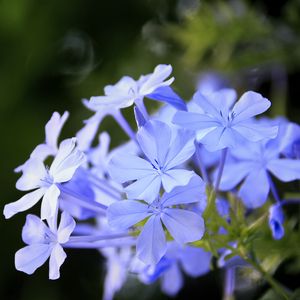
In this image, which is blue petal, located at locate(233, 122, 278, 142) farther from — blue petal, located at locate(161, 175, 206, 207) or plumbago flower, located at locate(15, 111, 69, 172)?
plumbago flower, located at locate(15, 111, 69, 172)

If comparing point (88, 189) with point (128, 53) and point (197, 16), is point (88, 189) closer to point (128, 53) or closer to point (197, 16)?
point (197, 16)

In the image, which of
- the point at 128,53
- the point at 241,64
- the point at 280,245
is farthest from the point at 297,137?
the point at 128,53

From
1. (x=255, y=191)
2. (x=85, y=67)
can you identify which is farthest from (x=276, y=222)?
(x=85, y=67)

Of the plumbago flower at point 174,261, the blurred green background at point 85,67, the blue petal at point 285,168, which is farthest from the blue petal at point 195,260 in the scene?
the blurred green background at point 85,67

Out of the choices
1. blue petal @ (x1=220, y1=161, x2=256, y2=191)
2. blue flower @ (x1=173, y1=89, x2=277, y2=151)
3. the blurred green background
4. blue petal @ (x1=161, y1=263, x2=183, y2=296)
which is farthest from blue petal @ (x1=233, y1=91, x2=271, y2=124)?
the blurred green background

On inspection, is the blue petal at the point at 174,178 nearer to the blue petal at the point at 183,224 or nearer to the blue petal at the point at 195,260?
the blue petal at the point at 183,224

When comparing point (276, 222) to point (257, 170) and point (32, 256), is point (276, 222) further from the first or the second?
point (32, 256)
